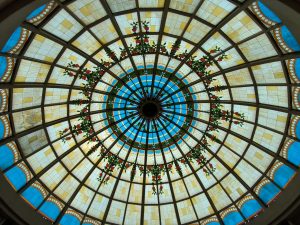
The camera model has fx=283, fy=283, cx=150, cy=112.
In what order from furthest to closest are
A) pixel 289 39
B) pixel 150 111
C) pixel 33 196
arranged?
pixel 150 111, pixel 33 196, pixel 289 39

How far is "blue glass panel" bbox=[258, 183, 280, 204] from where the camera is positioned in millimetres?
18016

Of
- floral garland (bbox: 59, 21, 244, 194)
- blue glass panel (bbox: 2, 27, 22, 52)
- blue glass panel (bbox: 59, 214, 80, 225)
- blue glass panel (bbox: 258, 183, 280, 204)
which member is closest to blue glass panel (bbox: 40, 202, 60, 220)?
blue glass panel (bbox: 59, 214, 80, 225)

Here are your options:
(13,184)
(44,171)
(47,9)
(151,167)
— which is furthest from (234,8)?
(13,184)

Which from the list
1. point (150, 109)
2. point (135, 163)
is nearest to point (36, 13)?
point (150, 109)

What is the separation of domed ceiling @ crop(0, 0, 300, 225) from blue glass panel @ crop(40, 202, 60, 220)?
7 cm

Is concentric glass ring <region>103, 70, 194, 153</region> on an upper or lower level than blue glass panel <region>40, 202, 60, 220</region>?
upper

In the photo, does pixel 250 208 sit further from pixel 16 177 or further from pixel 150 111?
→ pixel 16 177

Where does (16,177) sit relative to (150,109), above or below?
below

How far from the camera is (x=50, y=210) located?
1861 centimetres

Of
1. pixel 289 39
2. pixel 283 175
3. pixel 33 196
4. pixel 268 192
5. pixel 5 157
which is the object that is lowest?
pixel 268 192

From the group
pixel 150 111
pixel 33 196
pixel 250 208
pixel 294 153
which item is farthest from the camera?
pixel 150 111

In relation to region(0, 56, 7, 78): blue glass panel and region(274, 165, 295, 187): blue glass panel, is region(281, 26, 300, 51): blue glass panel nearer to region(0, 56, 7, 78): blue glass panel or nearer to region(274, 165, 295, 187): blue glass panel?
region(274, 165, 295, 187): blue glass panel

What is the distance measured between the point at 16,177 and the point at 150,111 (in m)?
9.39

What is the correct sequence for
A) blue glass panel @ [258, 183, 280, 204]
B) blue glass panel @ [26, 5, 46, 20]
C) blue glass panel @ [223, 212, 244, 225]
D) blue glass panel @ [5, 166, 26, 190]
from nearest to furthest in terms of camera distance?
blue glass panel @ [26, 5, 46, 20], blue glass panel @ [5, 166, 26, 190], blue glass panel @ [258, 183, 280, 204], blue glass panel @ [223, 212, 244, 225]
